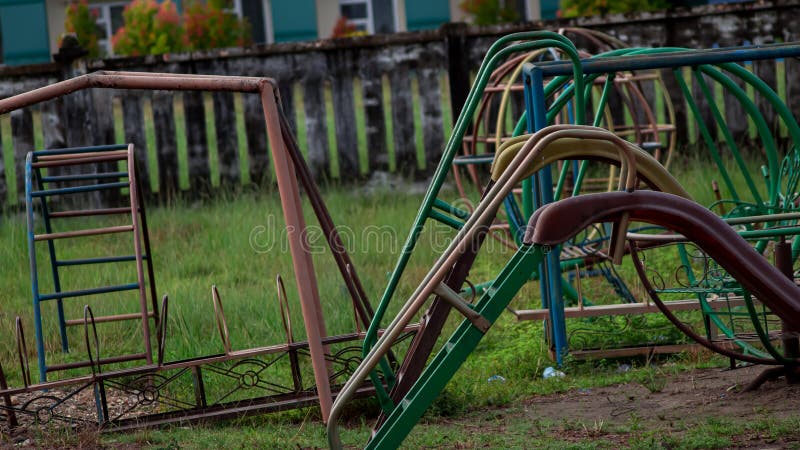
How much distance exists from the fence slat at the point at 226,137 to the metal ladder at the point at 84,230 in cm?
95

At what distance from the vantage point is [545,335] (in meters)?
5.46

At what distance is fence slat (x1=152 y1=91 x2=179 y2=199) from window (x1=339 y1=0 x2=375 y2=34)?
1196 centimetres

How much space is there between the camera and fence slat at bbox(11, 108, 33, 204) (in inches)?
357

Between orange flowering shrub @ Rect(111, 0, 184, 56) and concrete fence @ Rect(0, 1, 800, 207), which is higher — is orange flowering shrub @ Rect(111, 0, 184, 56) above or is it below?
above

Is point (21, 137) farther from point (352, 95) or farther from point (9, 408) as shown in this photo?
point (9, 408)

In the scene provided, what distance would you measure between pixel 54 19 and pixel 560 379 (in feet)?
60.1

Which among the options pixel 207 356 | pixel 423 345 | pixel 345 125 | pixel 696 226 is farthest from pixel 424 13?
pixel 696 226

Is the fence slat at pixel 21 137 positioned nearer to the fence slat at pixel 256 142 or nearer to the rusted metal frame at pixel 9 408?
the fence slat at pixel 256 142

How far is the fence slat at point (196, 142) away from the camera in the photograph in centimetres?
937

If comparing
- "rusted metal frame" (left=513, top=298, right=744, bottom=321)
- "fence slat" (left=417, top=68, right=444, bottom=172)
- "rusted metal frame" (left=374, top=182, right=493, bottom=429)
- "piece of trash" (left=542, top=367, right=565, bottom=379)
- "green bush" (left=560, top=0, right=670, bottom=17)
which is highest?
"green bush" (left=560, top=0, right=670, bottom=17)

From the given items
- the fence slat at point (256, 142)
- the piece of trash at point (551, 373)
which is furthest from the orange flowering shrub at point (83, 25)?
the piece of trash at point (551, 373)

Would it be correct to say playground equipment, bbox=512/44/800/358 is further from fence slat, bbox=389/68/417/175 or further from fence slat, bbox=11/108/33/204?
fence slat, bbox=11/108/33/204

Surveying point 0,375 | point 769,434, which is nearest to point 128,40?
point 0,375

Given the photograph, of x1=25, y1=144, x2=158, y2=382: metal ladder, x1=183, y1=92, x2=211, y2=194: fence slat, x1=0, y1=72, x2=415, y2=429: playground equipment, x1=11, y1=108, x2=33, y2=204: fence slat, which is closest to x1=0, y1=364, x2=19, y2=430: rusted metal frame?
x1=0, y1=72, x2=415, y2=429: playground equipment
